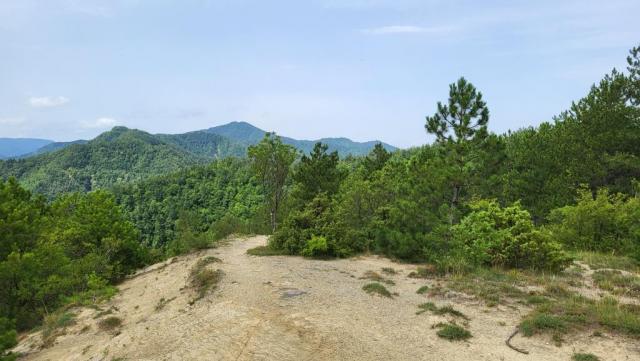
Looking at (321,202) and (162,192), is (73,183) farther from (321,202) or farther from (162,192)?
(321,202)

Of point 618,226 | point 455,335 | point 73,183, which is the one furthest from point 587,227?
point 73,183

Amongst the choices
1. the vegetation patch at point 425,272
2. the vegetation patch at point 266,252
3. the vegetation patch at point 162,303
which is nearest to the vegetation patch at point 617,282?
the vegetation patch at point 425,272

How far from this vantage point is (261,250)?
21.9 m

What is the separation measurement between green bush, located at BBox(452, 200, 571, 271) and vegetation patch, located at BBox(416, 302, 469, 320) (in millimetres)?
5528

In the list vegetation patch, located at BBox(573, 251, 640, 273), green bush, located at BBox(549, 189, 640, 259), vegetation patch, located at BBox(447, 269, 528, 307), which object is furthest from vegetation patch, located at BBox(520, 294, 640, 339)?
green bush, located at BBox(549, 189, 640, 259)

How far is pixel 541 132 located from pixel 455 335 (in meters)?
27.1

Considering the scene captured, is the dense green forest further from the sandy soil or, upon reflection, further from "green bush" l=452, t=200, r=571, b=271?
the sandy soil

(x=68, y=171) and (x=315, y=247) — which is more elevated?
(x=68, y=171)

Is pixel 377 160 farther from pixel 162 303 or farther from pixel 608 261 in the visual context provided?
pixel 162 303

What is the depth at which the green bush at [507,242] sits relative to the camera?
602 inches

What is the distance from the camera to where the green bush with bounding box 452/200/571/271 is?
15.3 metres

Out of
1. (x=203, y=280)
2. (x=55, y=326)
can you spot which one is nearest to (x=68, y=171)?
(x=55, y=326)

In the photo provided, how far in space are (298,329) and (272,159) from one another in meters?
20.9

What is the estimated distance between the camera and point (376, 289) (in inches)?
514
